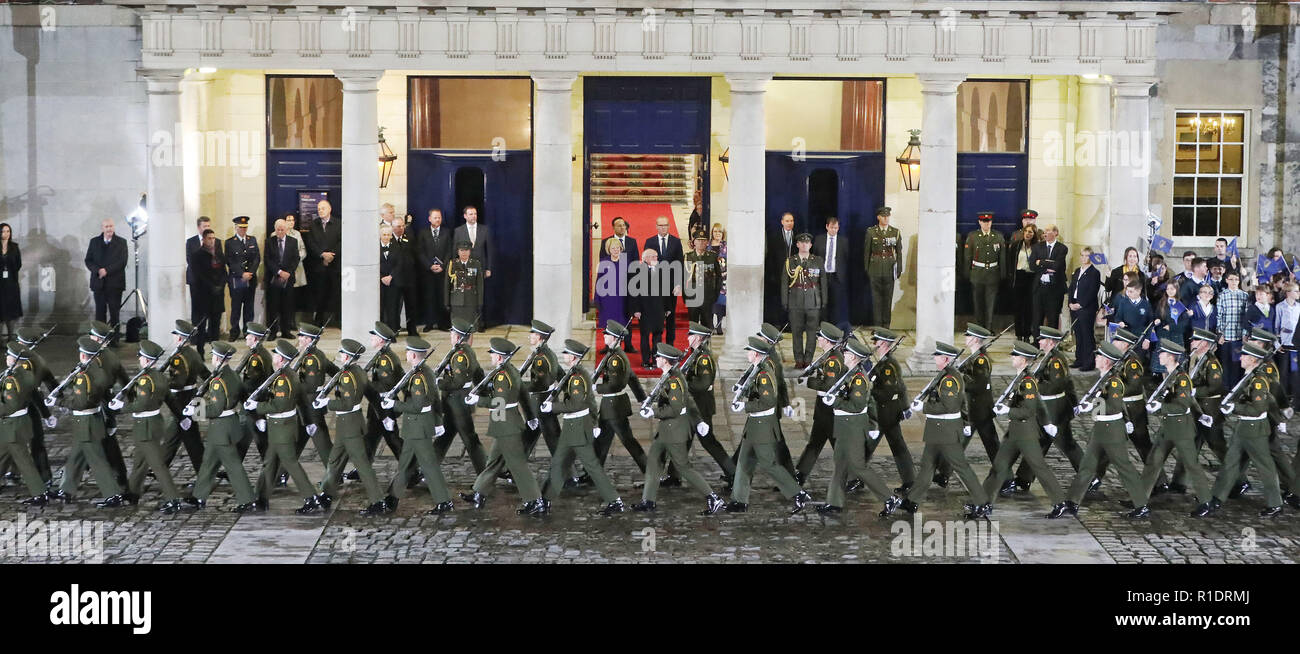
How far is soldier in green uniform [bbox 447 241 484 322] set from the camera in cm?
2573

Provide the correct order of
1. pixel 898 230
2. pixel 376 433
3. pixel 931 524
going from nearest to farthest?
1. pixel 931 524
2. pixel 376 433
3. pixel 898 230

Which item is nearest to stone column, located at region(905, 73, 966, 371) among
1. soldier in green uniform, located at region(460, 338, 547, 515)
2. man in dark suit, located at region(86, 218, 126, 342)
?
soldier in green uniform, located at region(460, 338, 547, 515)

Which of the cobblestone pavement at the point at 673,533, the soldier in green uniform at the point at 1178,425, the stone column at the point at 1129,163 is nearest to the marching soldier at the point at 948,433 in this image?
the cobblestone pavement at the point at 673,533

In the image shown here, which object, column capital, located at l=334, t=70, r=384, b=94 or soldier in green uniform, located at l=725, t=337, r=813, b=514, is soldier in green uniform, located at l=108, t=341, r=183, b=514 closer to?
soldier in green uniform, located at l=725, t=337, r=813, b=514

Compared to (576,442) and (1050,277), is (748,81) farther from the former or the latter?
(576,442)

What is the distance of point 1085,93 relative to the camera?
90.6 ft

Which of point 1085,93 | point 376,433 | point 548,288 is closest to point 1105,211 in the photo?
point 1085,93

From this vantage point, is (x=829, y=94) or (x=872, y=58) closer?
(x=872, y=58)

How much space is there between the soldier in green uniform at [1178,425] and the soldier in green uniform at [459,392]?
255 inches

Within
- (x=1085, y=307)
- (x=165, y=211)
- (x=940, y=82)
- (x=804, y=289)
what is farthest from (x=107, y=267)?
(x=1085, y=307)

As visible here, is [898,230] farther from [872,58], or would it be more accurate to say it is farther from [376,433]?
[376,433]

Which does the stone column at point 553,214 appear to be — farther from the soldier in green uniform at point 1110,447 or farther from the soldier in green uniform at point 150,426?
the soldier in green uniform at point 1110,447

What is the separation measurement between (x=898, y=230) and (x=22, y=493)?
13.1 meters

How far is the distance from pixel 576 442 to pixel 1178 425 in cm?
564
